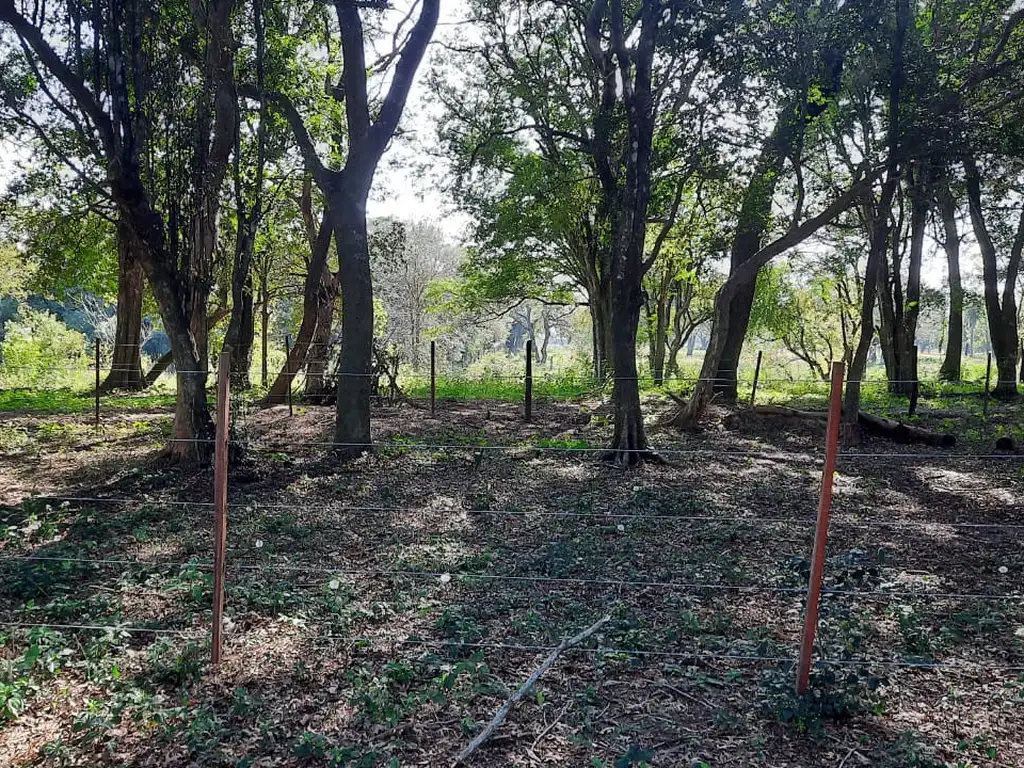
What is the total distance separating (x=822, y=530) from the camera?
116 inches

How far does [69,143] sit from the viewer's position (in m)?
12.1

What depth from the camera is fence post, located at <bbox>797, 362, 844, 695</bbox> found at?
2.88 meters

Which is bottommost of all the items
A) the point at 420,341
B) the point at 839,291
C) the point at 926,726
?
the point at 926,726

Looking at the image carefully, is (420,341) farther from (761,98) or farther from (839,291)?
(761,98)

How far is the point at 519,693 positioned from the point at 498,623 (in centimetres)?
98

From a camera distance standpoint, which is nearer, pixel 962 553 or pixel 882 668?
pixel 882 668

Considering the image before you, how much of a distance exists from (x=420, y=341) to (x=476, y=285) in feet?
36.7

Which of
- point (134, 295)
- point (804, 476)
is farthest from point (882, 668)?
point (134, 295)

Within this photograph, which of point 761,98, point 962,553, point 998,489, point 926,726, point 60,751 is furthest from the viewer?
point 761,98

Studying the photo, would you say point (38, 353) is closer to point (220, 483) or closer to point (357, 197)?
point (357, 197)

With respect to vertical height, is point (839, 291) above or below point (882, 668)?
above

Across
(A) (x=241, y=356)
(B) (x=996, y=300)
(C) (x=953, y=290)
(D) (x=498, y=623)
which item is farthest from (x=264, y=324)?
(C) (x=953, y=290)

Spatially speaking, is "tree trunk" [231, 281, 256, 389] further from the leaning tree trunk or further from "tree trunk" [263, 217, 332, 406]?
the leaning tree trunk

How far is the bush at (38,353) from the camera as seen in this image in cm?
2086
